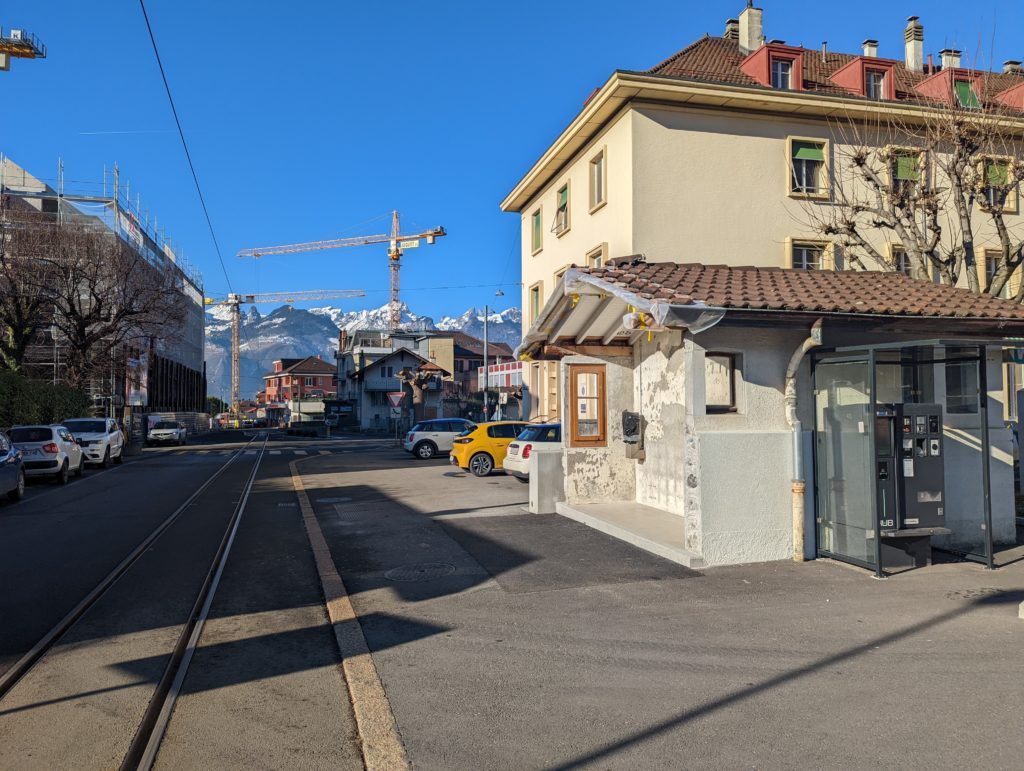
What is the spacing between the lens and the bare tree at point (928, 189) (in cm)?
1356

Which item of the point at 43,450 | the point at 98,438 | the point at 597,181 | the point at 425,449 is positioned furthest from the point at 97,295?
the point at 597,181

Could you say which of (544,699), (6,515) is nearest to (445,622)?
(544,699)

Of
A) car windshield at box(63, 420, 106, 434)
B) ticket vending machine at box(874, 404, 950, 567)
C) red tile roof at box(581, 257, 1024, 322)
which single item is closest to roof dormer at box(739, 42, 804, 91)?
red tile roof at box(581, 257, 1024, 322)

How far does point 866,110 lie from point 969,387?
11.7 meters

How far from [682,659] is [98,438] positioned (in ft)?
85.6

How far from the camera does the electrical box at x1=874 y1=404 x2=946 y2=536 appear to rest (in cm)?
828

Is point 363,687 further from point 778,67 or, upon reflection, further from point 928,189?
point 778,67

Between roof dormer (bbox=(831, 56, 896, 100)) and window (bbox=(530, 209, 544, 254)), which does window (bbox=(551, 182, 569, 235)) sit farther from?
roof dormer (bbox=(831, 56, 896, 100))

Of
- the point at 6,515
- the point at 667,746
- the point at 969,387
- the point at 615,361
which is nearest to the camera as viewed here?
the point at 667,746

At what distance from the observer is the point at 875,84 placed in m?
21.7

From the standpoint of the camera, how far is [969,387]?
9.68 metres

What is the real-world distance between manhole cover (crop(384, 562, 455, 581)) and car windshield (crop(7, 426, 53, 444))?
15560mm

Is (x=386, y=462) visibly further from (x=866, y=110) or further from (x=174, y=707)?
(x=174, y=707)

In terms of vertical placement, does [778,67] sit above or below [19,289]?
above
